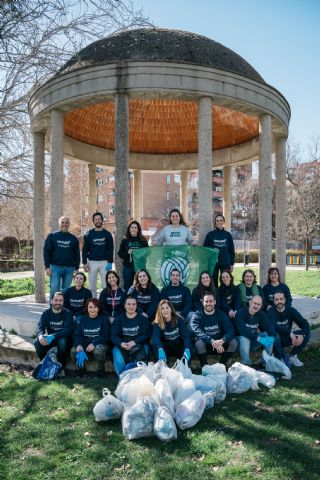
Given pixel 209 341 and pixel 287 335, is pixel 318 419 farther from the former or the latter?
pixel 287 335

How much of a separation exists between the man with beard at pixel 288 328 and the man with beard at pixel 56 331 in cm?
326

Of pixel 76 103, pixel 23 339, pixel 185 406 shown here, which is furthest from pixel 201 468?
pixel 76 103

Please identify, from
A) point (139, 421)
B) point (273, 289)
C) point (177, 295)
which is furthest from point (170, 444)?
point (273, 289)

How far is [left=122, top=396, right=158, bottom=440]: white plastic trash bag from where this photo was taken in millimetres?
4512

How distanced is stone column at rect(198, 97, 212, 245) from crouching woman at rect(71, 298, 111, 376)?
9.95 feet

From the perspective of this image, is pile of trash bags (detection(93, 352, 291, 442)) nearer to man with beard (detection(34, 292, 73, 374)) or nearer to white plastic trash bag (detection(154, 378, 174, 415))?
white plastic trash bag (detection(154, 378, 174, 415))

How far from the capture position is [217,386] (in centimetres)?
553

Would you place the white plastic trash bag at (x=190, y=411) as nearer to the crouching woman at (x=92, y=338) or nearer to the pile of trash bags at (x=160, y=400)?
the pile of trash bags at (x=160, y=400)

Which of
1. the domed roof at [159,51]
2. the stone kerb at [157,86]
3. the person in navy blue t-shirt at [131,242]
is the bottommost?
the person in navy blue t-shirt at [131,242]

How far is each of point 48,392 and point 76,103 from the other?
6.04 m

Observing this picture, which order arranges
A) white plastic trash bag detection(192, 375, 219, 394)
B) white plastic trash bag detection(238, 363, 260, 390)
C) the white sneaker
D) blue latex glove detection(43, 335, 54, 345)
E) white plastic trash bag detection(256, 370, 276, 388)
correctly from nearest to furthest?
white plastic trash bag detection(192, 375, 219, 394) < white plastic trash bag detection(238, 363, 260, 390) < white plastic trash bag detection(256, 370, 276, 388) < blue latex glove detection(43, 335, 54, 345) < the white sneaker

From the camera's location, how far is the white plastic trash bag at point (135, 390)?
4848mm

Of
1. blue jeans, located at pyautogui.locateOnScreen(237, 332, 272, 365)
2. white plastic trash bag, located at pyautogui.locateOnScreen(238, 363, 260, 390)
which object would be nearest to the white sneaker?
blue jeans, located at pyautogui.locateOnScreen(237, 332, 272, 365)

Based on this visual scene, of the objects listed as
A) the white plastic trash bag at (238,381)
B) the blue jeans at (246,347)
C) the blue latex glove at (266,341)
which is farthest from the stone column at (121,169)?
the white plastic trash bag at (238,381)
